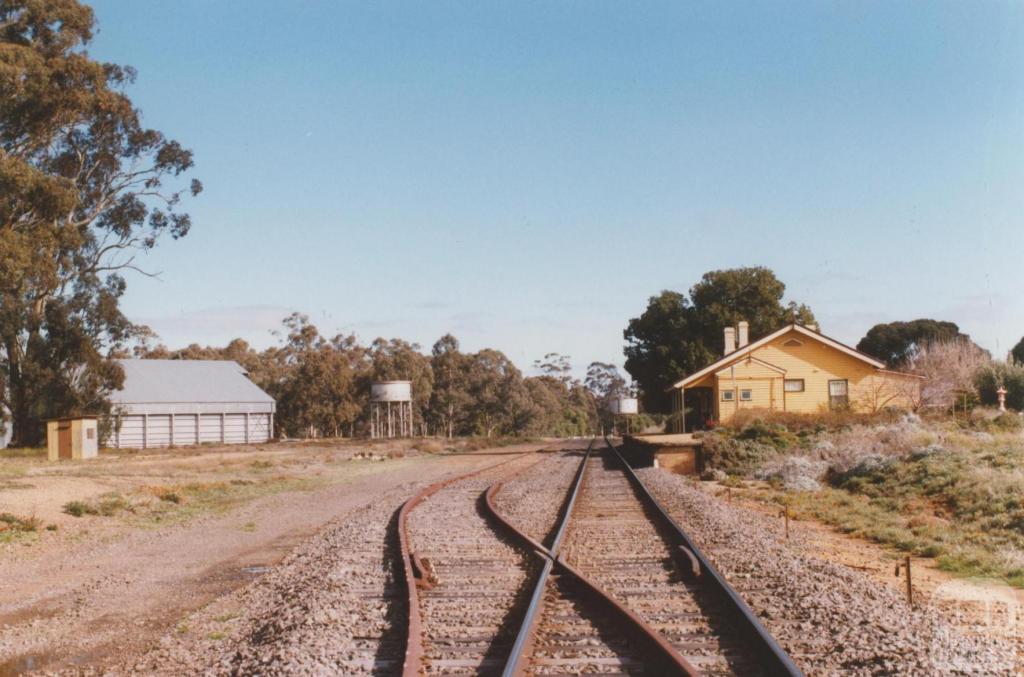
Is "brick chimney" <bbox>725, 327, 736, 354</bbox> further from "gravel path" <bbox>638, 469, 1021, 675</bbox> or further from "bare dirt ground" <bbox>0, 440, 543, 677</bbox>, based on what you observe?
"gravel path" <bbox>638, 469, 1021, 675</bbox>

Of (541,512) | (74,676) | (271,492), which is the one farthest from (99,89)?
(74,676)

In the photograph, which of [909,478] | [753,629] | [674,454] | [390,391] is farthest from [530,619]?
[390,391]

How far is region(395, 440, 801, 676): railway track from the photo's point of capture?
6203mm

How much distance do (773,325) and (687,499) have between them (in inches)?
2108

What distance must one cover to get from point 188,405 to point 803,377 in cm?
4008

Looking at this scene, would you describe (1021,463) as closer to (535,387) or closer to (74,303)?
(74,303)

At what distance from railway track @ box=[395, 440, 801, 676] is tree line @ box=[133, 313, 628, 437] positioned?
70752 millimetres

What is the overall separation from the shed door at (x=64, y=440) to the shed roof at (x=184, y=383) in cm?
1961

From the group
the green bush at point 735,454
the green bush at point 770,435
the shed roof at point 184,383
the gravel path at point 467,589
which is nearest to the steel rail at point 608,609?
the gravel path at point 467,589

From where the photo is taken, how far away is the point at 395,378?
88.2 meters

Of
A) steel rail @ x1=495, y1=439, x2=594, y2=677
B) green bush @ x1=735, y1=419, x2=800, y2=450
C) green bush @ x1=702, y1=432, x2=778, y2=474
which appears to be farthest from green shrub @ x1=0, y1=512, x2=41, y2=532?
green bush @ x1=735, y1=419, x2=800, y2=450

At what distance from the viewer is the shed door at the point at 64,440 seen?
3994cm

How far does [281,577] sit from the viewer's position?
1038cm

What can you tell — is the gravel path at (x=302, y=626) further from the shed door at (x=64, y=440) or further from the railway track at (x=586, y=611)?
the shed door at (x=64, y=440)
